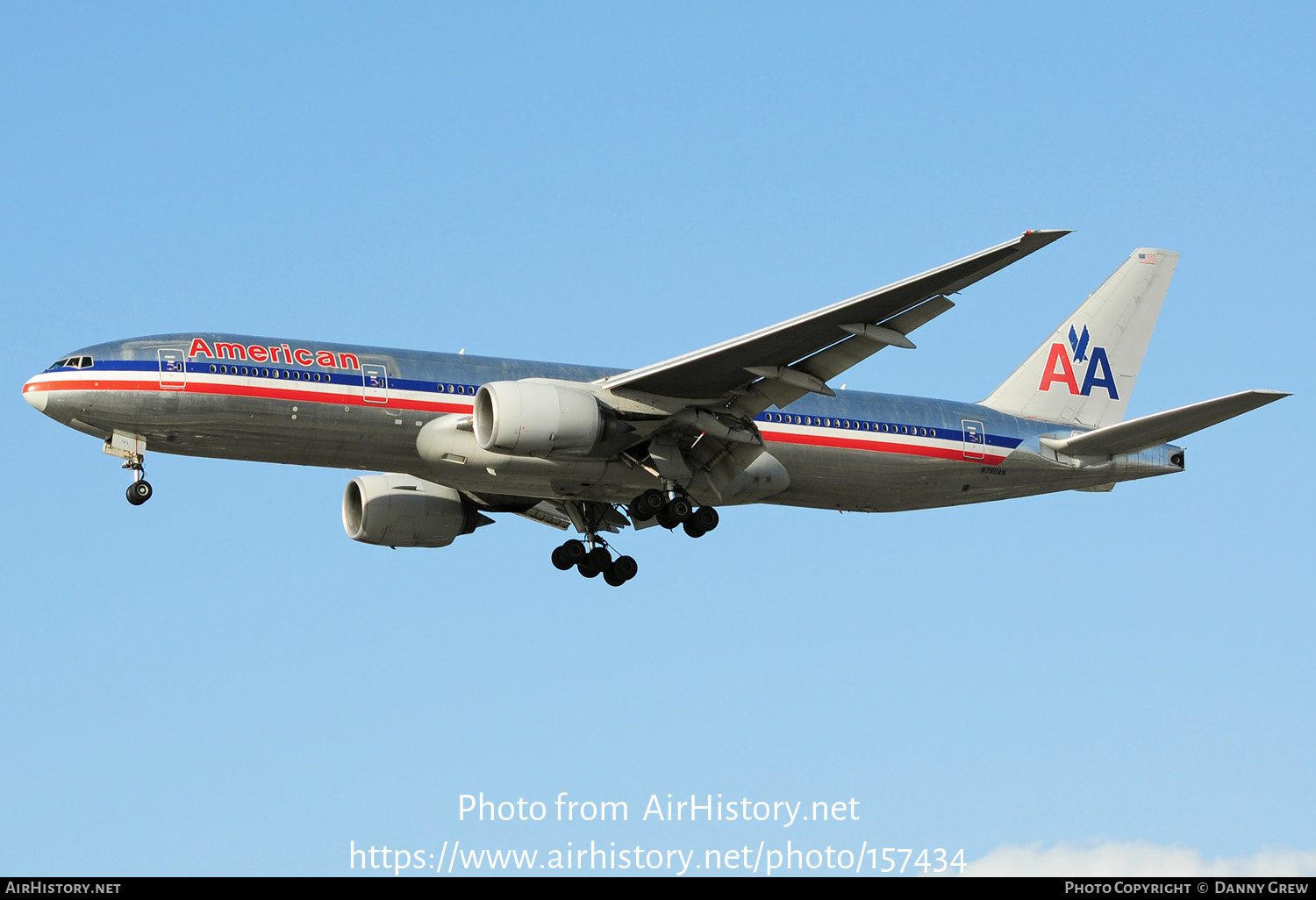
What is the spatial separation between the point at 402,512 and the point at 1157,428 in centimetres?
1792

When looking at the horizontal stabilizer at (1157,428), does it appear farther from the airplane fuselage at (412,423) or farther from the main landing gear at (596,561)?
the main landing gear at (596,561)

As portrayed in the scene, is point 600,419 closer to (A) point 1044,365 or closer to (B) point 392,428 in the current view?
(B) point 392,428

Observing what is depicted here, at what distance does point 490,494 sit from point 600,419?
721cm

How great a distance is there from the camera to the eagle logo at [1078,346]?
42.9 meters

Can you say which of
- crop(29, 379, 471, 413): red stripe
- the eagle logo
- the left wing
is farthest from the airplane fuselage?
the eagle logo

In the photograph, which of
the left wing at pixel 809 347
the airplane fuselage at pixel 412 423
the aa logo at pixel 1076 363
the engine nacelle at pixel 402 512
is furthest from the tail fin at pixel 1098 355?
the engine nacelle at pixel 402 512

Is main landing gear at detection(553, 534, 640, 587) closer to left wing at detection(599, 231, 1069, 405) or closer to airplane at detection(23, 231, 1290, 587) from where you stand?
airplane at detection(23, 231, 1290, 587)

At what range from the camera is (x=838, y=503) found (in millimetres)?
38719

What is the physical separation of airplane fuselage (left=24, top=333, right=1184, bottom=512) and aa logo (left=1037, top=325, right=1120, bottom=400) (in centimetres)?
372

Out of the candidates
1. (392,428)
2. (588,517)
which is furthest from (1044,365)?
(392,428)

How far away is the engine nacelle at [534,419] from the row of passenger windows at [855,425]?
17.0ft

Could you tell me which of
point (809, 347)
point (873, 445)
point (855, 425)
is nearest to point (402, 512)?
point (855, 425)

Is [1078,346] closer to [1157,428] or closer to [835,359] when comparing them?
[1157,428]

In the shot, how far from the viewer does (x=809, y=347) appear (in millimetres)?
33375
